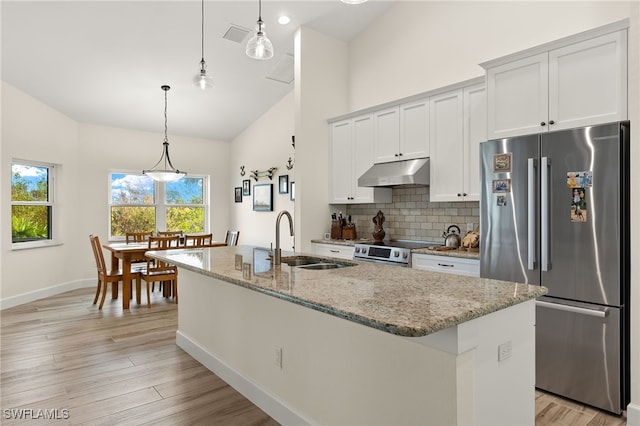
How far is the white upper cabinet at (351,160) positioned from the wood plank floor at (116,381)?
2.37 m

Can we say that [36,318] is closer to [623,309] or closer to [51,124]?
[51,124]

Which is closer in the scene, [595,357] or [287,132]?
[595,357]

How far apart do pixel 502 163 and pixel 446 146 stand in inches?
35.3

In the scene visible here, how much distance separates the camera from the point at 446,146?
3725 millimetres

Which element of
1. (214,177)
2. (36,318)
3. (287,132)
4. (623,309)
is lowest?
(36,318)

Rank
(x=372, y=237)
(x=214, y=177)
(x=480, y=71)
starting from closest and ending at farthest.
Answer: (x=480, y=71) → (x=372, y=237) → (x=214, y=177)

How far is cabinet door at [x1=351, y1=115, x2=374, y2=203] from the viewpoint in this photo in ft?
14.5

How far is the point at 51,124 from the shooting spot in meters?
5.56

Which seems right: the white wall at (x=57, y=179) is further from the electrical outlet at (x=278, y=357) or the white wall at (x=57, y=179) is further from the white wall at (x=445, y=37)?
the electrical outlet at (x=278, y=357)

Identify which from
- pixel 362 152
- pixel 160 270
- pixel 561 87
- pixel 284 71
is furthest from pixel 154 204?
pixel 561 87

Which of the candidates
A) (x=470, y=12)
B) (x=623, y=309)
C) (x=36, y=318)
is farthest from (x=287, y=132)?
(x=623, y=309)

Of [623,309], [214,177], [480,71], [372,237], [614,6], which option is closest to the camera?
[623,309]

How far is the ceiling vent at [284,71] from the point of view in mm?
5051

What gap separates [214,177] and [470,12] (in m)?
5.15
